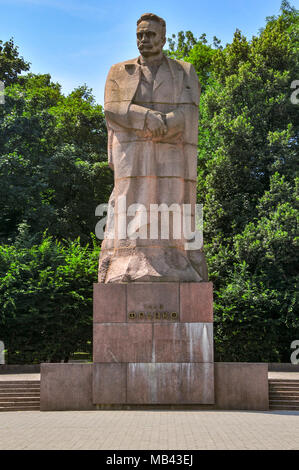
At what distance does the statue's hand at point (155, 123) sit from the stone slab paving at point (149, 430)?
5627 millimetres

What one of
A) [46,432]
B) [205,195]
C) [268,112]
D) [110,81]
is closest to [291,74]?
[268,112]

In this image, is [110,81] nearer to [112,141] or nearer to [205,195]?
[112,141]

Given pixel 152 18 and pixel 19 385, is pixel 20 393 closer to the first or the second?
pixel 19 385

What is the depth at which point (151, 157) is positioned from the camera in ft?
44.9

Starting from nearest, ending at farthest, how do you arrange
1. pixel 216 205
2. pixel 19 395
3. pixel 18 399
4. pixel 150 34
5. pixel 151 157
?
pixel 18 399, pixel 19 395, pixel 151 157, pixel 150 34, pixel 216 205

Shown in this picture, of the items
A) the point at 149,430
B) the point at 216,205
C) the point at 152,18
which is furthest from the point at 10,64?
the point at 149,430

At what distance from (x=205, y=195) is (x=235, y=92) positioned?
443 centimetres

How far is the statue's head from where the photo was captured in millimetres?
13828

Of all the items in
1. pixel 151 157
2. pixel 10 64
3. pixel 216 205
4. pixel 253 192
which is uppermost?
pixel 10 64

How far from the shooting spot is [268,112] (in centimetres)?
2673

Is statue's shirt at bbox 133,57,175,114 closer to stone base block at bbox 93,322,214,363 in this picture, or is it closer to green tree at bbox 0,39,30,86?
stone base block at bbox 93,322,214,363

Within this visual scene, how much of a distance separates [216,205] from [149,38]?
13236mm

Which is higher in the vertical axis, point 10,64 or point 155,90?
point 10,64

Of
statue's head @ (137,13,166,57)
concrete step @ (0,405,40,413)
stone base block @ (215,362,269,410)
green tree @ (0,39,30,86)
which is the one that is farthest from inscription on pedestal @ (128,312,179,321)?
green tree @ (0,39,30,86)
